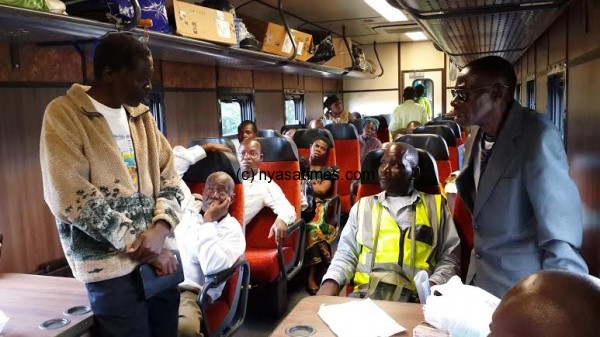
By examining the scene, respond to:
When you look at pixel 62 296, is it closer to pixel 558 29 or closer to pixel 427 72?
pixel 558 29

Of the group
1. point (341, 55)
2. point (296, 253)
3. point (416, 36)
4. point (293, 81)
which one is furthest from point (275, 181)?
point (416, 36)

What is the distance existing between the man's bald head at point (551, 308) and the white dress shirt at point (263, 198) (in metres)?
2.67

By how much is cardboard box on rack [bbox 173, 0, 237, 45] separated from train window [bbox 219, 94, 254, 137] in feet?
5.57

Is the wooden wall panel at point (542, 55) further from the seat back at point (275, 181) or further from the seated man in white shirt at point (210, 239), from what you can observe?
the seated man in white shirt at point (210, 239)

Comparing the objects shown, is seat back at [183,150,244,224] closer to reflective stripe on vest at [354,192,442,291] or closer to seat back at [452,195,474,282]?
reflective stripe on vest at [354,192,442,291]

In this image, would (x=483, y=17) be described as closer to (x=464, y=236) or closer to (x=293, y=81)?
(x=464, y=236)

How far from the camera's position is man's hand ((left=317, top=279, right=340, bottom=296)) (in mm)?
2039

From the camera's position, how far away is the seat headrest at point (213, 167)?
290 cm

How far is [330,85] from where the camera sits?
10766 mm

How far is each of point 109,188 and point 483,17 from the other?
1.63 meters

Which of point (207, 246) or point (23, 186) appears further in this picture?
point (23, 186)

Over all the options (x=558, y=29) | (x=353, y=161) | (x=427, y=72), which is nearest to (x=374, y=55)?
(x=427, y=72)

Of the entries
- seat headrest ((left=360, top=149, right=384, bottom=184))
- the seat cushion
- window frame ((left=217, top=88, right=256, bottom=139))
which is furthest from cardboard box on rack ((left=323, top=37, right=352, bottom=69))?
seat headrest ((left=360, top=149, right=384, bottom=184))

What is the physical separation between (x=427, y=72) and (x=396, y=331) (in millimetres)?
10725
